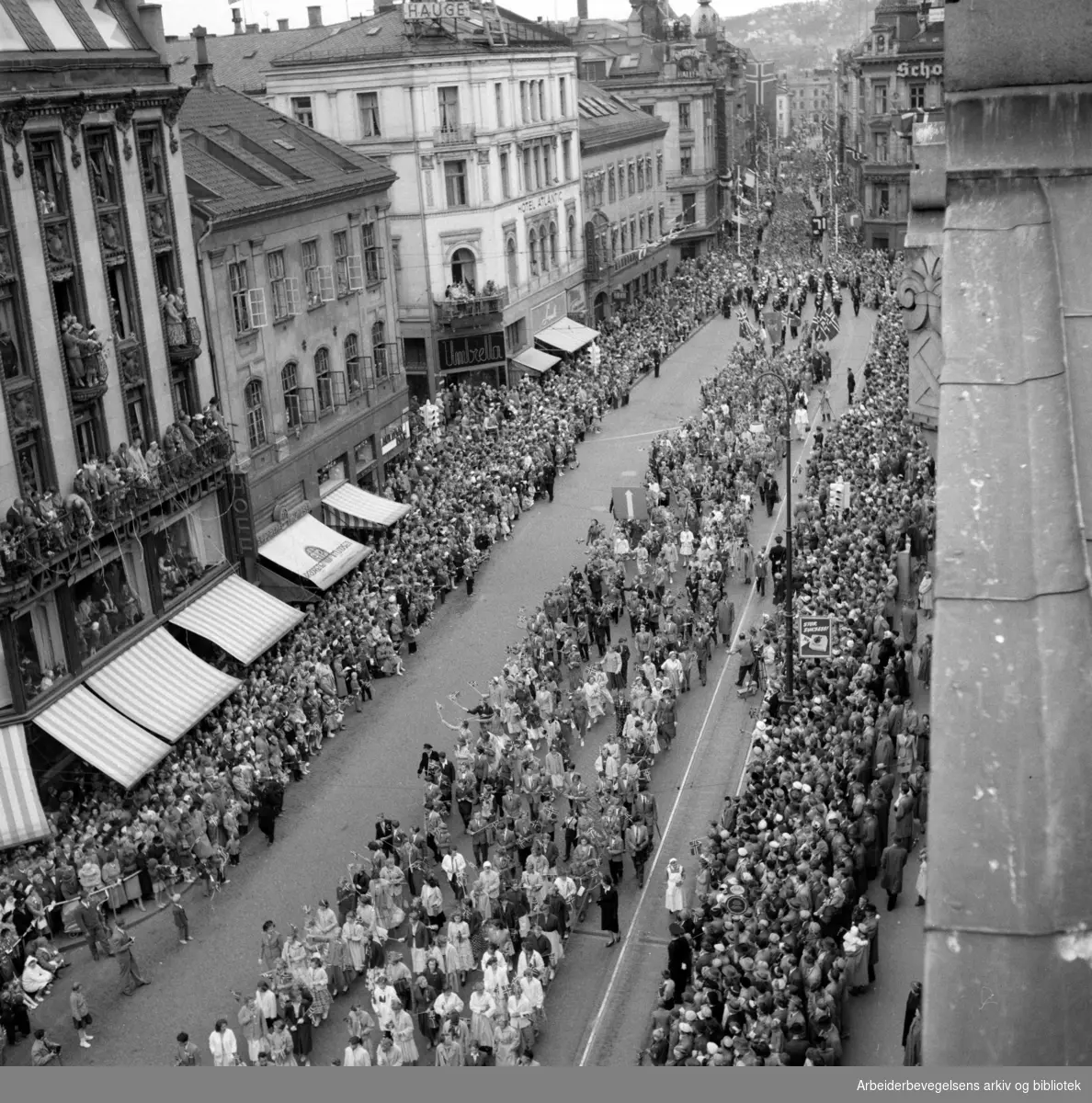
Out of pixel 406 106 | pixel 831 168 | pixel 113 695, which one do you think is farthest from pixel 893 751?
pixel 831 168

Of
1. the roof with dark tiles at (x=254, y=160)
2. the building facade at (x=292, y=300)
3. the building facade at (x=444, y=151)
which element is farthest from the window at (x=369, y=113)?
the roof with dark tiles at (x=254, y=160)

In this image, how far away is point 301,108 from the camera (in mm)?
58500

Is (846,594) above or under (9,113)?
under

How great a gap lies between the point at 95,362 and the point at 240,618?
685cm

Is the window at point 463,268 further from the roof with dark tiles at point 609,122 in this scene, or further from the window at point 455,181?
the roof with dark tiles at point 609,122

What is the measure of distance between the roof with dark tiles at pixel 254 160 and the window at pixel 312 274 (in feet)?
4.75

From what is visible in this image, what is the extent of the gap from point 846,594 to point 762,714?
4.53m

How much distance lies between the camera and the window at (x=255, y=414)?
39656 mm

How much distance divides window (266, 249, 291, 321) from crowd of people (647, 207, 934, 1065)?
51.7 ft

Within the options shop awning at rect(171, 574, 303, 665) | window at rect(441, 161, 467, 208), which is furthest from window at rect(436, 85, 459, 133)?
shop awning at rect(171, 574, 303, 665)

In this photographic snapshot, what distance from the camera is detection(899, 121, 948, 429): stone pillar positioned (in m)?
10.7

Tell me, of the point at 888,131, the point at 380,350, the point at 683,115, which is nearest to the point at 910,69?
the point at 888,131

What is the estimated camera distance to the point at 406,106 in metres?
57.6

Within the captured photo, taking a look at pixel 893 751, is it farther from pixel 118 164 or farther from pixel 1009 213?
pixel 118 164
